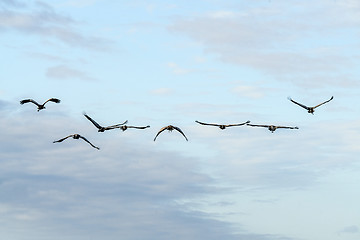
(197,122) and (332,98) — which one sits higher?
(332,98)

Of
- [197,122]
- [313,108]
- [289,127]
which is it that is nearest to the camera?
[197,122]

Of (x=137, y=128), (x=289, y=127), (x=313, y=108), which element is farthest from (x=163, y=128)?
(x=313, y=108)

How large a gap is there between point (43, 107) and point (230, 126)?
53.0 meters

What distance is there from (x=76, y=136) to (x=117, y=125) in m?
12.3

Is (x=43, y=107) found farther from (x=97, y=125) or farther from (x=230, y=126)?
(x=230, y=126)

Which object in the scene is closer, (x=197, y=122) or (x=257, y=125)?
(x=197, y=122)

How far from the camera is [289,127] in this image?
538 ft

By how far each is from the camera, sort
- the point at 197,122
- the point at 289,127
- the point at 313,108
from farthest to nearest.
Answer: the point at 313,108, the point at 289,127, the point at 197,122

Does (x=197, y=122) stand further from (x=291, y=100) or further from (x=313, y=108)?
(x=313, y=108)

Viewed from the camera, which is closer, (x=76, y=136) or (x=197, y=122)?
(x=197, y=122)

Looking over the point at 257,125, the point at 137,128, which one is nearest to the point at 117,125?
the point at 137,128

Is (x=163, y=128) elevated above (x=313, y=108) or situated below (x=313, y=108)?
below

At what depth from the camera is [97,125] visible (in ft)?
574

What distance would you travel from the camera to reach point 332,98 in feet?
542
